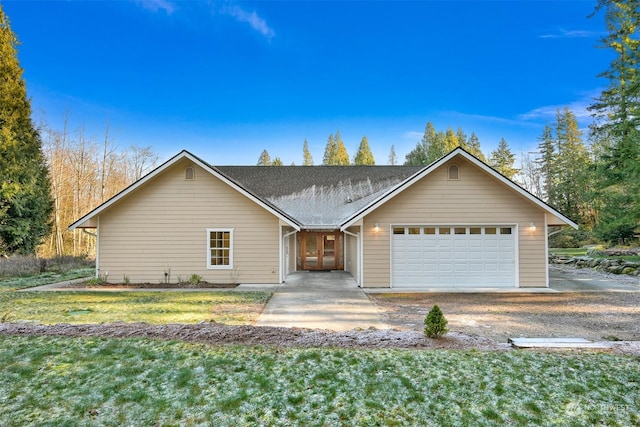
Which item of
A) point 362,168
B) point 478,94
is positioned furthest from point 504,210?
point 478,94

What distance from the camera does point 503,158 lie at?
45.0 metres

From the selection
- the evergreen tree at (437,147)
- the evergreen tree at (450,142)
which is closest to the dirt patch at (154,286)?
the evergreen tree at (437,147)

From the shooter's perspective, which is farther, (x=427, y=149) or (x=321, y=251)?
(x=427, y=149)

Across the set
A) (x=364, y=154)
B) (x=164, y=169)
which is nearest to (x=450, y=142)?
(x=364, y=154)

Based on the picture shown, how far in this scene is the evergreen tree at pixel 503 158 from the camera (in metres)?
44.5

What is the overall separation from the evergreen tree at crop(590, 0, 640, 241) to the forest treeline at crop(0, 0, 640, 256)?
53 mm

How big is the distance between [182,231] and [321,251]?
7317 mm

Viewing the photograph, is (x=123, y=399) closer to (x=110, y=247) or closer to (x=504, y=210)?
(x=110, y=247)

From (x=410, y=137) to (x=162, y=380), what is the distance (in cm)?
4580

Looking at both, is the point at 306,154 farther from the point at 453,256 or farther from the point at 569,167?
the point at 453,256

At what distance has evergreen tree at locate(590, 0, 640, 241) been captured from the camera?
59.6ft

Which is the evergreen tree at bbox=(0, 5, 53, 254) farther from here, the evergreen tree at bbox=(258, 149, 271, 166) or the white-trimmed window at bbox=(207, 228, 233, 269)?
the evergreen tree at bbox=(258, 149, 271, 166)

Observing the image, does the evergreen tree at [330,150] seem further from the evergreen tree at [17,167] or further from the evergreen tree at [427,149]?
the evergreen tree at [17,167]

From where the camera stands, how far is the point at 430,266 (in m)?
12.4
